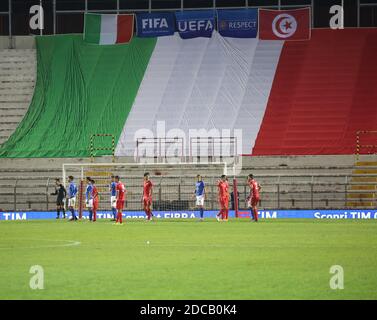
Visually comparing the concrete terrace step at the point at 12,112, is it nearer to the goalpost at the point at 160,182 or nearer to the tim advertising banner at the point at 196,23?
the goalpost at the point at 160,182

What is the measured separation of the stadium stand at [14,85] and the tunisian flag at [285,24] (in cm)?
1363

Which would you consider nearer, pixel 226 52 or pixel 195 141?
pixel 195 141

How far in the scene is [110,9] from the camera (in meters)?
58.5

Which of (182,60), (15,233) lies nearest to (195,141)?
(182,60)

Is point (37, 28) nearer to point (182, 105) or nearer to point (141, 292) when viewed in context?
point (182, 105)

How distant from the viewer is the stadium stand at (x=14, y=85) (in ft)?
177

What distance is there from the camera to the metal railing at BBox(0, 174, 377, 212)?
47375 mm

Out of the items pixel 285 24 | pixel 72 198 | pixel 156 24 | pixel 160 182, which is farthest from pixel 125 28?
pixel 72 198

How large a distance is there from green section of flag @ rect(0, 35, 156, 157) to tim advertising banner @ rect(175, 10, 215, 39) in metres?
2.01

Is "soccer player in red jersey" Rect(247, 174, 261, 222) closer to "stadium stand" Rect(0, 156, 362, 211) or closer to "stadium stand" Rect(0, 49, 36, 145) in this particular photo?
"stadium stand" Rect(0, 156, 362, 211)

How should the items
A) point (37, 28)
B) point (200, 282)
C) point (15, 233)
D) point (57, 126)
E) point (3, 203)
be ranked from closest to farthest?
point (200, 282) < point (15, 233) < point (3, 203) < point (57, 126) < point (37, 28)

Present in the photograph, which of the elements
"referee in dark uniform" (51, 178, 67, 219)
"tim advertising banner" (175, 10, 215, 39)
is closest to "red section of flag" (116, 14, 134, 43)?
"tim advertising banner" (175, 10, 215, 39)

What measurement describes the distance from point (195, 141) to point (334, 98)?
25.9ft

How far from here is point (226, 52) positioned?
5553 cm
